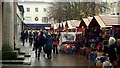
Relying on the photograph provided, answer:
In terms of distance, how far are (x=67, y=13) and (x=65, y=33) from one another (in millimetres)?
26977

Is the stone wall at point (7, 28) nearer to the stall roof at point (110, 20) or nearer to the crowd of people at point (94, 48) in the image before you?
the crowd of people at point (94, 48)

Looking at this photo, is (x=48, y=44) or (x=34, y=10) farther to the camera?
(x=34, y=10)

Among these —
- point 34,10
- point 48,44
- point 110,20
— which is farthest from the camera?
point 34,10

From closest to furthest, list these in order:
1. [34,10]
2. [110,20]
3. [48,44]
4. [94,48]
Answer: [110,20] → [94,48] → [48,44] → [34,10]

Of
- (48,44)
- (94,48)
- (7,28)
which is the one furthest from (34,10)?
(94,48)

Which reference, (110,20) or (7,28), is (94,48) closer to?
(110,20)

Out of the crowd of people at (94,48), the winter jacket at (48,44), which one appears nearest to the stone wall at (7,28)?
the crowd of people at (94,48)

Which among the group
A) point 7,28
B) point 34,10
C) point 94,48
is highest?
point 34,10

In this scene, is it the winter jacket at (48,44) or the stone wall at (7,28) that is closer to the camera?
the stone wall at (7,28)

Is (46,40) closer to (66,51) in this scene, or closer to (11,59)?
(11,59)

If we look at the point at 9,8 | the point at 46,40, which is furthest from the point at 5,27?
the point at 46,40

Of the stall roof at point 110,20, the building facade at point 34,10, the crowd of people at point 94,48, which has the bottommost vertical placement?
the crowd of people at point 94,48

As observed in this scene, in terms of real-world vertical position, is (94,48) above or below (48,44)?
below

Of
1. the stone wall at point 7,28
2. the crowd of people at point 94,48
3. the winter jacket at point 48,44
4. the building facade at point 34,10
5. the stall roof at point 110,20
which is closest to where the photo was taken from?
the crowd of people at point 94,48
